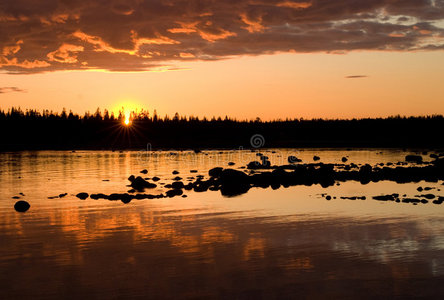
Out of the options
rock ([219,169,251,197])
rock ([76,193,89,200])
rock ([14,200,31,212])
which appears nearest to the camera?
rock ([14,200,31,212])

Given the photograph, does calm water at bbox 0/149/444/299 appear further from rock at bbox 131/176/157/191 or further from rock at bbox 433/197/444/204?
rock at bbox 131/176/157/191

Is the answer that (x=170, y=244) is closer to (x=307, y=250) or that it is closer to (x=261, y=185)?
(x=307, y=250)

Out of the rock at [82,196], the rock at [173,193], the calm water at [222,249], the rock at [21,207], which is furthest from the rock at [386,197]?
the rock at [21,207]

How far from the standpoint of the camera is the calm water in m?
12.6

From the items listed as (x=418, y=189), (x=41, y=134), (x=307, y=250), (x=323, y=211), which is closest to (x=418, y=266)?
(x=307, y=250)

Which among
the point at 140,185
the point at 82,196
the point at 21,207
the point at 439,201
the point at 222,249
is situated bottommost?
the point at 222,249

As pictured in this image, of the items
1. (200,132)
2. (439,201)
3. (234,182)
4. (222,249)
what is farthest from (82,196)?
(200,132)

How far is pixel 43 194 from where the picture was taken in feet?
109

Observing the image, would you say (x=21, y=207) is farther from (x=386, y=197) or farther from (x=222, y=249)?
(x=386, y=197)

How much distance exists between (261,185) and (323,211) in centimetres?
1237

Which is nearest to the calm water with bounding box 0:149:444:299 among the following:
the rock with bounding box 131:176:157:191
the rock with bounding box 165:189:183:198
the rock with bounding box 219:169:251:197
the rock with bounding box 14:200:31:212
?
the rock with bounding box 14:200:31:212

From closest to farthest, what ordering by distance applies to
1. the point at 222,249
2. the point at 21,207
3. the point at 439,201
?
the point at 222,249 < the point at 21,207 < the point at 439,201

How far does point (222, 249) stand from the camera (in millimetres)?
16547

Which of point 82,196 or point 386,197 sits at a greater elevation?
point 82,196
